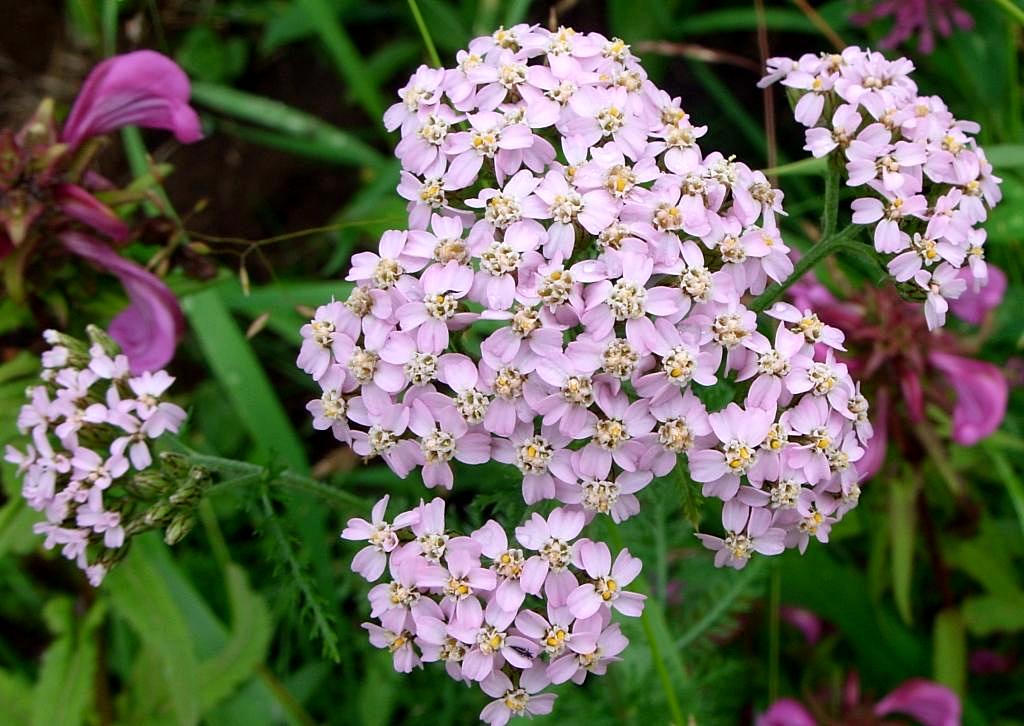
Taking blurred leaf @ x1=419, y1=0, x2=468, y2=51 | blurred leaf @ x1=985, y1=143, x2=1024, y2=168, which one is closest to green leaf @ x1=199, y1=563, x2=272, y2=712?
blurred leaf @ x1=419, y1=0, x2=468, y2=51

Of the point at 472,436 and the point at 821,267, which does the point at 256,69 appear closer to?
the point at 821,267

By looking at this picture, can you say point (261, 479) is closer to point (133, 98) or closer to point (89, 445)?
point (89, 445)

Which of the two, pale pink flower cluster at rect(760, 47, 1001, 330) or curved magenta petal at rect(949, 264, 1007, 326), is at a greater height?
pale pink flower cluster at rect(760, 47, 1001, 330)

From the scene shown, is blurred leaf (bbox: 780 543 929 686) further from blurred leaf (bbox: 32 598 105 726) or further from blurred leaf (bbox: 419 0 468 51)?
blurred leaf (bbox: 419 0 468 51)

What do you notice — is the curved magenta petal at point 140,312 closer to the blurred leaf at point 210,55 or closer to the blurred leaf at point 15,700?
the blurred leaf at point 15,700

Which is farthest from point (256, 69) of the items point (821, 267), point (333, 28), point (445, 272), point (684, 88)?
point (445, 272)

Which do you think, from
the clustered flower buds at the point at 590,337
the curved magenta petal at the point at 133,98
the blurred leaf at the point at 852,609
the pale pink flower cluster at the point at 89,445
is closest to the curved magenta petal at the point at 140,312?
the curved magenta petal at the point at 133,98

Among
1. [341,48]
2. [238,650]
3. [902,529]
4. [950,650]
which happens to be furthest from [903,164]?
[341,48]
